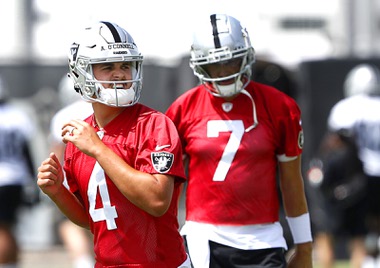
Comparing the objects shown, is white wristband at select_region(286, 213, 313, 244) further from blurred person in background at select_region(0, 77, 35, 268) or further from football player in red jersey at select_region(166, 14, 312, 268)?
blurred person in background at select_region(0, 77, 35, 268)

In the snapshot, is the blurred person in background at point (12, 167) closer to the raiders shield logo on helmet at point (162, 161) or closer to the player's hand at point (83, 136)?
the player's hand at point (83, 136)

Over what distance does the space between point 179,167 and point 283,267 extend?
1127 mm

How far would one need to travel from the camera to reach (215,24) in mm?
5633

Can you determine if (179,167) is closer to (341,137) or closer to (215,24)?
(215,24)

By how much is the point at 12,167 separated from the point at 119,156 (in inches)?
219

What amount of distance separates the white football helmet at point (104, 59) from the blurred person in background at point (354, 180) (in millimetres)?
6090

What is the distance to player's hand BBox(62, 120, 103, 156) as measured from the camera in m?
4.68

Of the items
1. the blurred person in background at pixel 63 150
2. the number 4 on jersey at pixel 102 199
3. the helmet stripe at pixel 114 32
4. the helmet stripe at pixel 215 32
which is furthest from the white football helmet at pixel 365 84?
the number 4 on jersey at pixel 102 199

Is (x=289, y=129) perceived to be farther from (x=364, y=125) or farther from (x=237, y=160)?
(x=364, y=125)

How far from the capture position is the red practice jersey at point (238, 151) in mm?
5617

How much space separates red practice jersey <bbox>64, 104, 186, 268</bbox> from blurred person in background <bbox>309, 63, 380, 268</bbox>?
6.03m

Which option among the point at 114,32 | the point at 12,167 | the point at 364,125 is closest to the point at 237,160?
the point at 114,32

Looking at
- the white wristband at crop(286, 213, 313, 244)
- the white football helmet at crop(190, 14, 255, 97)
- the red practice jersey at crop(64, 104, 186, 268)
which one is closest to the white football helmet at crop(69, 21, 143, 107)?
the red practice jersey at crop(64, 104, 186, 268)

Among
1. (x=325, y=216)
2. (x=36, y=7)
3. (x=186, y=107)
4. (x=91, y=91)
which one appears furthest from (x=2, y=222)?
(x=36, y=7)
